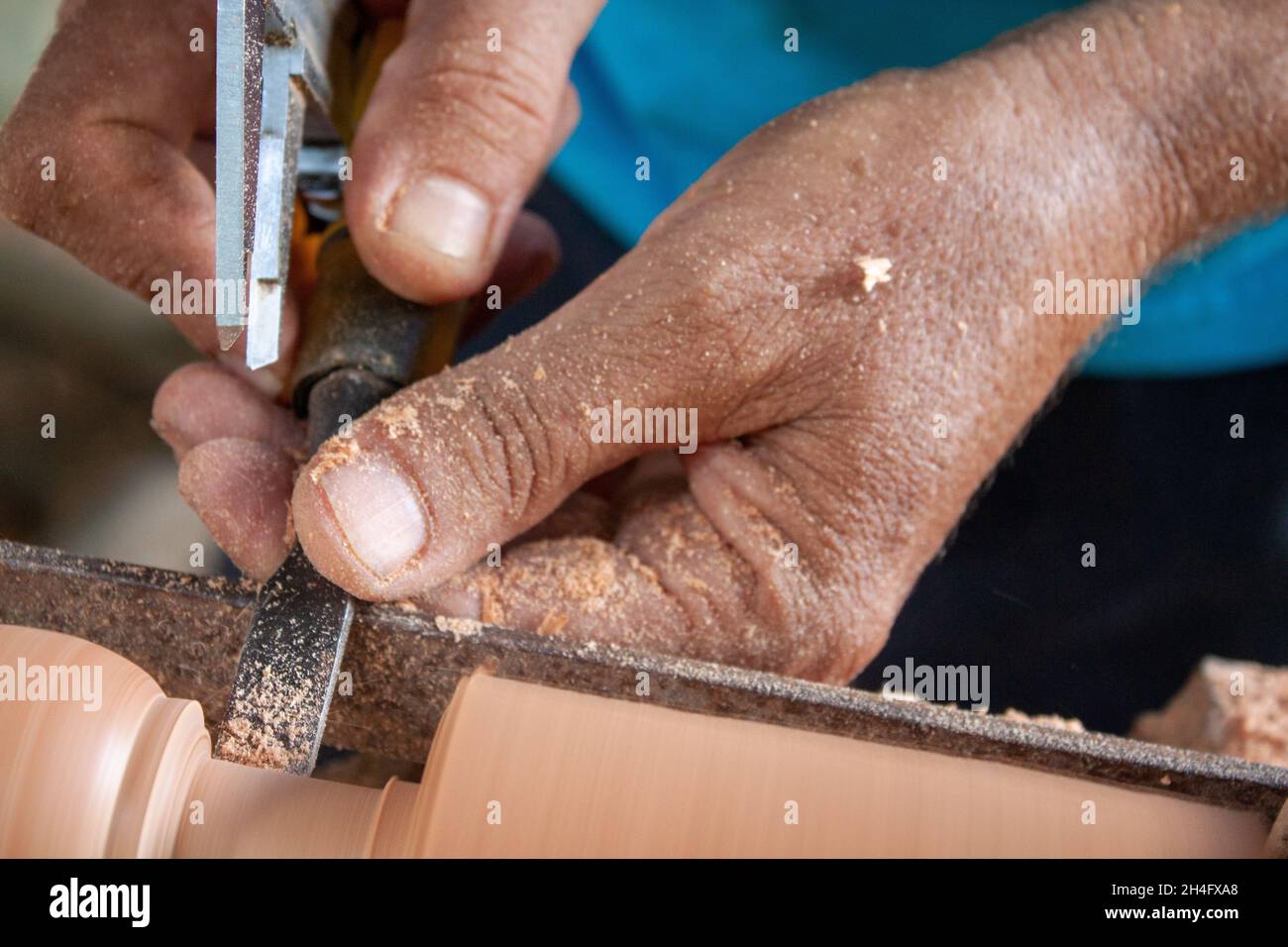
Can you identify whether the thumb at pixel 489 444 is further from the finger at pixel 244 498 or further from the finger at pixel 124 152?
the finger at pixel 124 152

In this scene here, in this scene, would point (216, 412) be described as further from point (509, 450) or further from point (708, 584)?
point (708, 584)

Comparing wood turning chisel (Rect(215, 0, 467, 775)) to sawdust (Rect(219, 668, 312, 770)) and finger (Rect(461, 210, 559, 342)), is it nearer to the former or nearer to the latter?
sawdust (Rect(219, 668, 312, 770))

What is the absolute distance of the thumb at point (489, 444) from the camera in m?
0.72

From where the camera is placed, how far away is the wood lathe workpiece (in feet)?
1.75

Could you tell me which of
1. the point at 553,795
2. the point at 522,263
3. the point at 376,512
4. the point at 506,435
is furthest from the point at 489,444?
the point at 522,263

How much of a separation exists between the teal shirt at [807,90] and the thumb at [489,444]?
0.48 m

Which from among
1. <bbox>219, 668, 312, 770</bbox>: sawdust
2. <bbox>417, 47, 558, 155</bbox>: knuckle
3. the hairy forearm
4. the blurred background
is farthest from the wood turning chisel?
the hairy forearm

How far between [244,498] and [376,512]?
0.18 meters

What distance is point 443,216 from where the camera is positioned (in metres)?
0.93

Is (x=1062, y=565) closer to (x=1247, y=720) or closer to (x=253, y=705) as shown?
(x=1247, y=720)

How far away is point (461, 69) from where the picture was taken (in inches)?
36.5

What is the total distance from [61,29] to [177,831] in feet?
2.23

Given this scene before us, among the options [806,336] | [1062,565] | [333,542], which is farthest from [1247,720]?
[333,542]

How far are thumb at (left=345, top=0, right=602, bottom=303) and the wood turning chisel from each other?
48 millimetres
